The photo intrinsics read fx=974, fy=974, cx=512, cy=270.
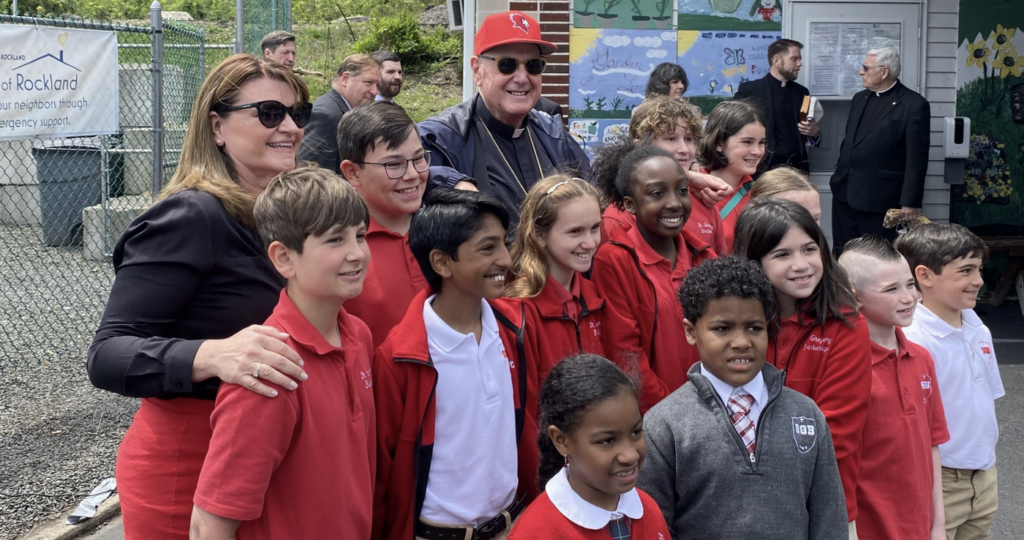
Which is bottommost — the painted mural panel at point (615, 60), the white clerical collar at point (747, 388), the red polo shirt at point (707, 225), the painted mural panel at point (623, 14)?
the white clerical collar at point (747, 388)

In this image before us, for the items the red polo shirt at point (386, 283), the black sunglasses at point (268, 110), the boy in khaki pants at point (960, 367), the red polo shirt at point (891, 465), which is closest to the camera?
the black sunglasses at point (268, 110)

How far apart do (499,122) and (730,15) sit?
572cm

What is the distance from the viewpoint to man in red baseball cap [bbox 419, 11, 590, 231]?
3.76 meters

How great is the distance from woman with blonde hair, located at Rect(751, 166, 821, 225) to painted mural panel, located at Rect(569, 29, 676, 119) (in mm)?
4968

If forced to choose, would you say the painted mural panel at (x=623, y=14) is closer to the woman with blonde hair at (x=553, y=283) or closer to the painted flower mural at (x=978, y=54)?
the painted flower mural at (x=978, y=54)

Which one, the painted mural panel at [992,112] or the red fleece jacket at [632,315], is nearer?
the red fleece jacket at [632,315]

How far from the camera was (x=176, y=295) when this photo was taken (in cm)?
230

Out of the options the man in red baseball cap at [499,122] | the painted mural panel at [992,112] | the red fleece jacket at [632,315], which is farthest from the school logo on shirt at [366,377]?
the painted mural panel at [992,112]

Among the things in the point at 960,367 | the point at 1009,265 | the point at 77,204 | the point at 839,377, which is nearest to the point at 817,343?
the point at 839,377

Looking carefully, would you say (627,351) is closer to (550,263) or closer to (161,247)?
(550,263)

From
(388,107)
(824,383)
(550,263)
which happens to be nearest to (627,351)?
(550,263)

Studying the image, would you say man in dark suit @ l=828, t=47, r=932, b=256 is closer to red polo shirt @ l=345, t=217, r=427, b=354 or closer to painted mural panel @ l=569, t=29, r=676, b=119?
painted mural panel @ l=569, t=29, r=676, b=119

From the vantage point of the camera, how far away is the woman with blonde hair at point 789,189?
3805 millimetres

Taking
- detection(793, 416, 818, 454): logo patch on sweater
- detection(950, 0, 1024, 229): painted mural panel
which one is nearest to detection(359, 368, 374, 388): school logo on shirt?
detection(793, 416, 818, 454): logo patch on sweater
